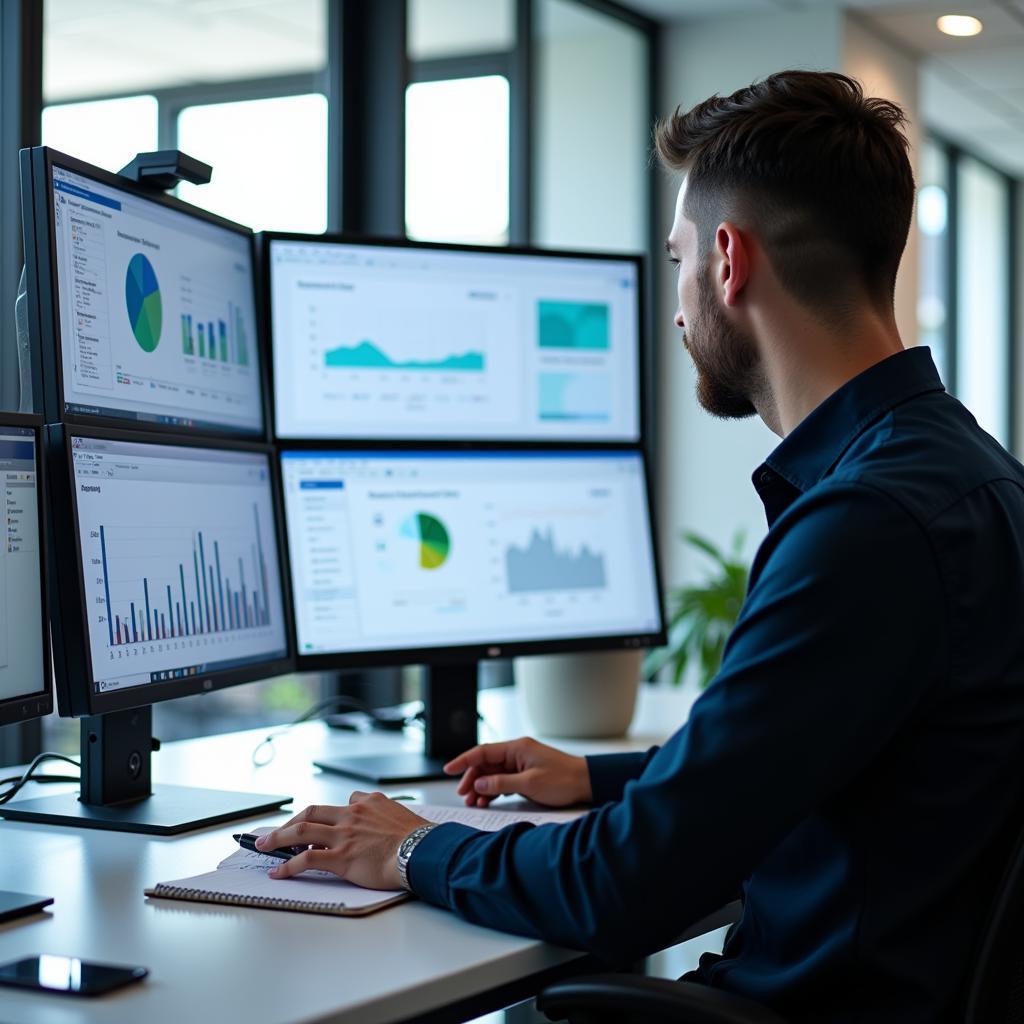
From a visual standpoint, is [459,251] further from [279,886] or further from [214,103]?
[214,103]

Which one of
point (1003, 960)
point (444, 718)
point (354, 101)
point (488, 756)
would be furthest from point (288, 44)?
point (1003, 960)

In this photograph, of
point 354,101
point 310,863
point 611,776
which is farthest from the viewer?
point 354,101

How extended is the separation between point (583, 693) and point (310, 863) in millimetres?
869

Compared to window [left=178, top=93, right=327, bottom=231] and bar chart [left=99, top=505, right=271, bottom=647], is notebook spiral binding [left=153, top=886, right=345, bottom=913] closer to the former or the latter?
→ bar chart [left=99, top=505, right=271, bottom=647]

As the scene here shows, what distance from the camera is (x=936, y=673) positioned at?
102 cm

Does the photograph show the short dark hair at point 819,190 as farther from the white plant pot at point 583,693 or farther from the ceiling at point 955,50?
the ceiling at point 955,50

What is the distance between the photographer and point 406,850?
122cm

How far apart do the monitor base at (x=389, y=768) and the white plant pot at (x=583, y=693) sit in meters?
0.27

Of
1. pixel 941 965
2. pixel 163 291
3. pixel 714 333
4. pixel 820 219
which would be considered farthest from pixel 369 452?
pixel 941 965

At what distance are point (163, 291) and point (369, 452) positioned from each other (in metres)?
0.37

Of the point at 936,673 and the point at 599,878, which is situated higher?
the point at 936,673

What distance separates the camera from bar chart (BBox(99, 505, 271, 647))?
142 cm

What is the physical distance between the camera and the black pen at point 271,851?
128cm

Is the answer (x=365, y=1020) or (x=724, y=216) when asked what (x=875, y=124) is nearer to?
(x=724, y=216)
